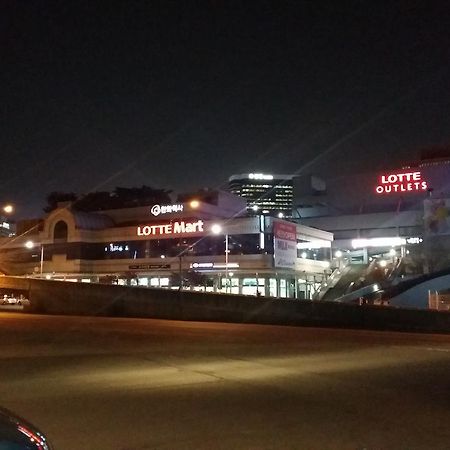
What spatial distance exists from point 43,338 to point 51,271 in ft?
174

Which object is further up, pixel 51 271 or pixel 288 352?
pixel 51 271

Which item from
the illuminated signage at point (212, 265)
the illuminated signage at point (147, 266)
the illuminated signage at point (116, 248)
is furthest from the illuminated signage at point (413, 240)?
the illuminated signage at point (116, 248)

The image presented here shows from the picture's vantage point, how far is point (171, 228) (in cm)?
6488

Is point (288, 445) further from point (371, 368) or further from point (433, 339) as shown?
point (433, 339)

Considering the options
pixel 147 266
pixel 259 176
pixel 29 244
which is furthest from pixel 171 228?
pixel 259 176

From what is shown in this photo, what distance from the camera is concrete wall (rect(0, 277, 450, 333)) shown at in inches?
1038

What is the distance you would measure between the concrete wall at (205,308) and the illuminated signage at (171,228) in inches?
989

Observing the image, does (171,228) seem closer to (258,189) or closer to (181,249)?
(181,249)

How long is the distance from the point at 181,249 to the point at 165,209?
8477mm

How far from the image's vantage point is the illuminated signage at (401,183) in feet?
260

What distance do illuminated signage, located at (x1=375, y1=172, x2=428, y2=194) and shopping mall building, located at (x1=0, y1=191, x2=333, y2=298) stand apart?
39.8 ft

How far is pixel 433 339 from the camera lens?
21.9 metres

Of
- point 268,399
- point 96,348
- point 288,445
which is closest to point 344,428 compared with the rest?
point 288,445

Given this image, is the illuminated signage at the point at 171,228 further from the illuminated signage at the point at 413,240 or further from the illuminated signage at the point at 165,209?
the illuminated signage at the point at 413,240
